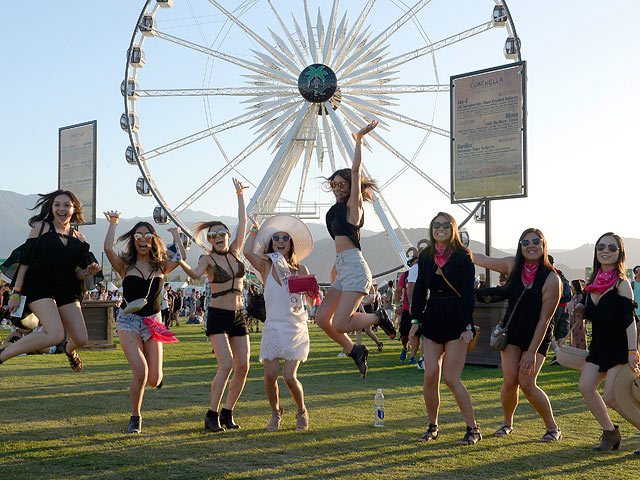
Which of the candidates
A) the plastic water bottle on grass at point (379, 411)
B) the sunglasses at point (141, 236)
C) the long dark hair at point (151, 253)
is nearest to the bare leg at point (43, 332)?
the long dark hair at point (151, 253)

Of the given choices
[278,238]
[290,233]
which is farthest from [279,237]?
[290,233]

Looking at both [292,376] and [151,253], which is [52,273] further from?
[292,376]

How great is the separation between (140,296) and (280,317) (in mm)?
1216

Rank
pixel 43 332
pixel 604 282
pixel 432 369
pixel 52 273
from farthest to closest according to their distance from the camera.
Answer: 1. pixel 52 273
2. pixel 43 332
3. pixel 432 369
4. pixel 604 282

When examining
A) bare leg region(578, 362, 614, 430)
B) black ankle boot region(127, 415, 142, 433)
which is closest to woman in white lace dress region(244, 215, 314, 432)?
black ankle boot region(127, 415, 142, 433)

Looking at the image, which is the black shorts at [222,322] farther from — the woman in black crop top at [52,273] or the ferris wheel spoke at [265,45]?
the ferris wheel spoke at [265,45]

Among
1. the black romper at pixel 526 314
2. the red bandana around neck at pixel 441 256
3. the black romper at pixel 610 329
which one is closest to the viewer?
the black romper at pixel 610 329

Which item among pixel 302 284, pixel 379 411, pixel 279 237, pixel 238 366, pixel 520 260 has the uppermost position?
pixel 279 237

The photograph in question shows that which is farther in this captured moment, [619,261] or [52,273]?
[52,273]

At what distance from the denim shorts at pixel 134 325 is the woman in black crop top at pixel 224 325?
53 centimetres

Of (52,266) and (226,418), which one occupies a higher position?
(52,266)

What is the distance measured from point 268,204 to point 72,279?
19.0 meters

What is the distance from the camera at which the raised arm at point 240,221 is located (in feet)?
21.2

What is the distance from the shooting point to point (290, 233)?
644cm
